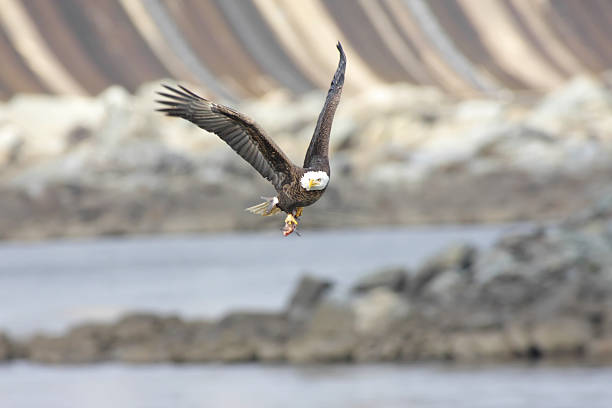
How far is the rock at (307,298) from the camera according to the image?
2445cm

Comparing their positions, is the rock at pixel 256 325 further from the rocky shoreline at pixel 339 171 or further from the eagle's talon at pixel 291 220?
the eagle's talon at pixel 291 220

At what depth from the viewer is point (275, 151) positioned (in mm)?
6215

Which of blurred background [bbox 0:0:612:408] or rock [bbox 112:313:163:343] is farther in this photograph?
rock [bbox 112:313:163:343]

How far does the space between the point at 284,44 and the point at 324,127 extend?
5710cm

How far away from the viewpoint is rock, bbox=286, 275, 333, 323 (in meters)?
24.5

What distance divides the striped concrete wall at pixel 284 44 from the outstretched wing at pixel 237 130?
51572mm

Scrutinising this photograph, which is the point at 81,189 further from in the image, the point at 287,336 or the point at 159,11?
the point at 287,336

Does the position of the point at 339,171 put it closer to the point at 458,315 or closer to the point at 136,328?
the point at 136,328

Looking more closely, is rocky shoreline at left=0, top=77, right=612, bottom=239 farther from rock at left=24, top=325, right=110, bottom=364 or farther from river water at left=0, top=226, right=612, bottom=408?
rock at left=24, top=325, right=110, bottom=364

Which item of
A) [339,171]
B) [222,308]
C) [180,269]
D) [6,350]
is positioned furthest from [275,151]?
[180,269]

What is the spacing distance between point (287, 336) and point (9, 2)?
1617 inches

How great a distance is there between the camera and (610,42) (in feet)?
228

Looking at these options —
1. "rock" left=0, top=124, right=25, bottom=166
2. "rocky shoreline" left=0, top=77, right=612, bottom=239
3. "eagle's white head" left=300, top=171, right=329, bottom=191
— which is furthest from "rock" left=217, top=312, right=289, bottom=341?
"rock" left=0, top=124, right=25, bottom=166

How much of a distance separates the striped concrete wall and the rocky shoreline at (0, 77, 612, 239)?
7598 mm
